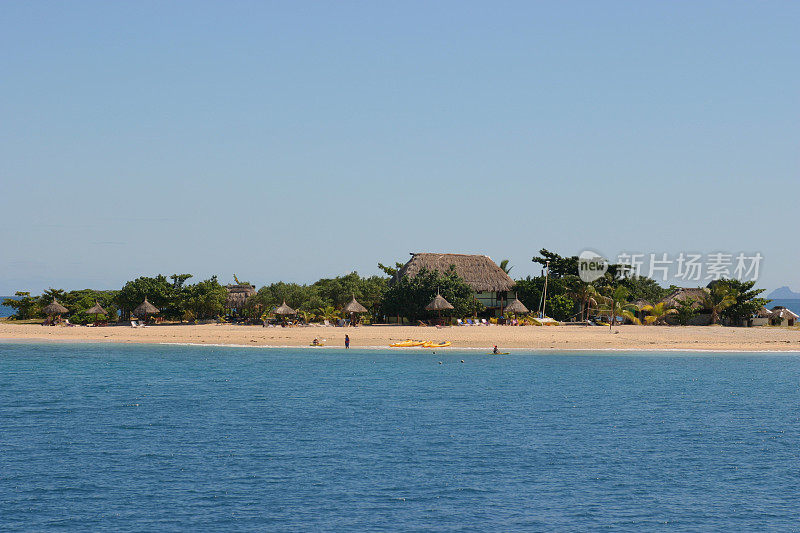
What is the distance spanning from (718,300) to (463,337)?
26.4m

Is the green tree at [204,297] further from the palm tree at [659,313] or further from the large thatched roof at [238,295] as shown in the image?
the palm tree at [659,313]

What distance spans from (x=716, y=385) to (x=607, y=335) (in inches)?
820

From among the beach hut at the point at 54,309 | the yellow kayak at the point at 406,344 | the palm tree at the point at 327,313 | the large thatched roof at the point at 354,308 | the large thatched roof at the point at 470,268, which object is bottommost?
the yellow kayak at the point at 406,344

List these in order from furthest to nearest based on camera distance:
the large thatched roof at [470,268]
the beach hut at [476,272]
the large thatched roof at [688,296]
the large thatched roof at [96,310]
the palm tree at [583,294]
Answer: the large thatched roof at [688,296]
the large thatched roof at [470,268]
the beach hut at [476,272]
the palm tree at [583,294]
the large thatched roof at [96,310]

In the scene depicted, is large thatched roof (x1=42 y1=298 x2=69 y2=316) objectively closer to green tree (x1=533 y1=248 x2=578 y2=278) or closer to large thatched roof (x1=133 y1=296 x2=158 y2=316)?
large thatched roof (x1=133 y1=296 x2=158 y2=316)

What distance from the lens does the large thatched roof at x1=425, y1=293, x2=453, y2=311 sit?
5880cm

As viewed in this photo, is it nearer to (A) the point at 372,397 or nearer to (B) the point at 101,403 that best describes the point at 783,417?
(A) the point at 372,397

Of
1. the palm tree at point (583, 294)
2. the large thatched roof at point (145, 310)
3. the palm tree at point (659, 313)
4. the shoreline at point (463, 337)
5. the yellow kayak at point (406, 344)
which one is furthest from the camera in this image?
the palm tree at point (659, 313)

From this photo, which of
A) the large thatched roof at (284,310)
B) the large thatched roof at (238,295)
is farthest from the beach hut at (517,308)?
the large thatched roof at (238,295)

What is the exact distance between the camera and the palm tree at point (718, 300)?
65938 millimetres

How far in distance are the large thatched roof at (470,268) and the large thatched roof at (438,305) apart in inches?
260

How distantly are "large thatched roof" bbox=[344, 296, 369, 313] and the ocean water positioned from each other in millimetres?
23223

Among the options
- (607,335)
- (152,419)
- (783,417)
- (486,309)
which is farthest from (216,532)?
(486,309)

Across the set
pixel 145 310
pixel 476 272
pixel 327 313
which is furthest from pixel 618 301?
pixel 145 310
